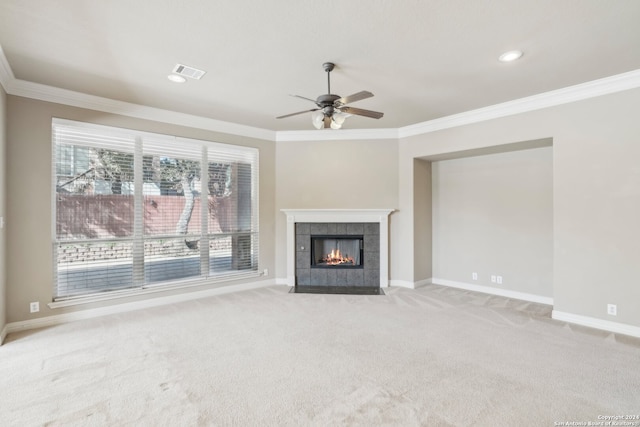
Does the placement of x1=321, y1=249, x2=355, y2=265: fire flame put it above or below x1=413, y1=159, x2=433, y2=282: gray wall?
below

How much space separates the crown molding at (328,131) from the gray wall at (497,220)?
0.86 metres

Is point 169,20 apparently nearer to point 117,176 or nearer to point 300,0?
point 300,0

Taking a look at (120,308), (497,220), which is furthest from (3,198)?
(497,220)

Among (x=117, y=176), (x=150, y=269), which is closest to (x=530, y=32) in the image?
(x=117, y=176)

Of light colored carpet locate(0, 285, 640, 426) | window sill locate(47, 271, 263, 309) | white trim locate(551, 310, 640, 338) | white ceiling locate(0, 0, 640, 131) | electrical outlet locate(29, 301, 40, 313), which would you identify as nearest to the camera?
light colored carpet locate(0, 285, 640, 426)

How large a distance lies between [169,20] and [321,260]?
14.1 ft

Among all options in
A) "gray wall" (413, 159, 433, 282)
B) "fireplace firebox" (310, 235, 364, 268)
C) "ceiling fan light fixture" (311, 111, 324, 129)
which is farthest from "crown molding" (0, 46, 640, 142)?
"ceiling fan light fixture" (311, 111, 324, 129)

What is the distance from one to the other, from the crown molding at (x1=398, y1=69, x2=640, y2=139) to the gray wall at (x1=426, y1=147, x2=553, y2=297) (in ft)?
2.71

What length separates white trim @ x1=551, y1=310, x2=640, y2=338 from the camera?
11.2ft

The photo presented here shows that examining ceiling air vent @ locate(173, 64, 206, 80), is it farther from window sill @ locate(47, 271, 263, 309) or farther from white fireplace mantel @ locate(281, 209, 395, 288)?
window sill @ locate(47, 271, 263, 309)

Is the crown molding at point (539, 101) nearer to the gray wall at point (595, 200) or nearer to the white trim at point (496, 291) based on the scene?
the gray wall at point (595, 200)

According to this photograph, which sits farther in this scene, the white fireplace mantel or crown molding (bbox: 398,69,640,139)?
the white fireplace mantel

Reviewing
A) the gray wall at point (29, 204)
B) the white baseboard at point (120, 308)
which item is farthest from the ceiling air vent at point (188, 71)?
the white baseboard at point (120, 308)

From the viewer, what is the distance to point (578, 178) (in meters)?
3.77
